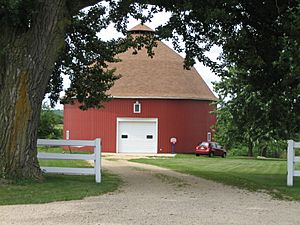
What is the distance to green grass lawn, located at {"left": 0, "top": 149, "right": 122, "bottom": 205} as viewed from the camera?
10.8m

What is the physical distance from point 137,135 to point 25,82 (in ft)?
105

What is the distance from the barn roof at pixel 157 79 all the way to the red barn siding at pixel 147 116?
2.30ft

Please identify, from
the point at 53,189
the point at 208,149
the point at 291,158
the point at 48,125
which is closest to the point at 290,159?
the point at 291,158

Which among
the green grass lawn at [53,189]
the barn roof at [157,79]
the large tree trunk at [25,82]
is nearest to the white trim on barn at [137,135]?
the barn roof at [157,79]

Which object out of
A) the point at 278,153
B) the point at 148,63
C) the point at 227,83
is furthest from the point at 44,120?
the point at 278,153

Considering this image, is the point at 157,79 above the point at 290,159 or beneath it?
above

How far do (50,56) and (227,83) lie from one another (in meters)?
27.7

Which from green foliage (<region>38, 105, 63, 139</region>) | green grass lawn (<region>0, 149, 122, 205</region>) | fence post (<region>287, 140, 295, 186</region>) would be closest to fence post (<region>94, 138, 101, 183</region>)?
green grass lawn (<region>0, 149, 122, 205</region>)

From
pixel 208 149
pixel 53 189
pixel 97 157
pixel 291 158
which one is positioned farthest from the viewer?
pixel 208 149

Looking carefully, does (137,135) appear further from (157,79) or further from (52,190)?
(52,190)

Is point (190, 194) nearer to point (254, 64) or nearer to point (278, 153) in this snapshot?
point (254, 64)

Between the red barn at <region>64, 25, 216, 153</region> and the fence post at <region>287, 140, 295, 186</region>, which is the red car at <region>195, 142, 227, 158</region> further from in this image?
the fence post at <region>287, 140, 295, 186</region>

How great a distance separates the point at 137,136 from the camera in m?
45.0

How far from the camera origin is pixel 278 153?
54.6 meters
